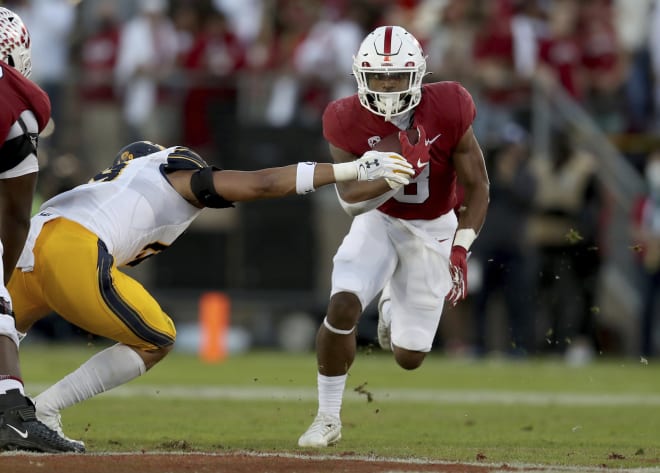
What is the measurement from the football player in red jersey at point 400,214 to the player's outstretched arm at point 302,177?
394 millimetres

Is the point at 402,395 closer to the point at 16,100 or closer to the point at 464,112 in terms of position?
the point at 464,112

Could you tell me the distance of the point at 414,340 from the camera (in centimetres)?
700

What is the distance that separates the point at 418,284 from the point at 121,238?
5.64 ft

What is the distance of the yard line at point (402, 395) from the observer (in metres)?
9.41

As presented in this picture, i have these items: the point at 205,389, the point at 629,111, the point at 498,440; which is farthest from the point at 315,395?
the point at 629,111

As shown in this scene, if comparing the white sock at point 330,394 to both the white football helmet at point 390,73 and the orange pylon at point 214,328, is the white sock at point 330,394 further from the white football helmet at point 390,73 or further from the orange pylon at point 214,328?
the orange pylon at point 214,328

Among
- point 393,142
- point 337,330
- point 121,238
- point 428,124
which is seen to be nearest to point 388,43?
point 428,124

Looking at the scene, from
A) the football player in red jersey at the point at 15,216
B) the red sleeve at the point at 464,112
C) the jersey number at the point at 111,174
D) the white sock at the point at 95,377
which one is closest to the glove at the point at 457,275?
the red sleeve at the point at 464,112

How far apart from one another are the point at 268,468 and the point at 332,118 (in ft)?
6.76

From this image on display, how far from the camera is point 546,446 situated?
6.75m

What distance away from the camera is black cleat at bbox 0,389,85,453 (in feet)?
17.5

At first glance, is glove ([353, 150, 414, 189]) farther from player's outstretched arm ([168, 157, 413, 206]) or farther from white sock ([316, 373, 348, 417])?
white sock ([316, 373, 348, 417])

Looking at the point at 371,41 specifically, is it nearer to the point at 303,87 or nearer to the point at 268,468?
the point at 268,468

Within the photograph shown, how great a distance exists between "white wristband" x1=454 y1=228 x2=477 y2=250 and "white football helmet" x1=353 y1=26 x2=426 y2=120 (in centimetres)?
65
